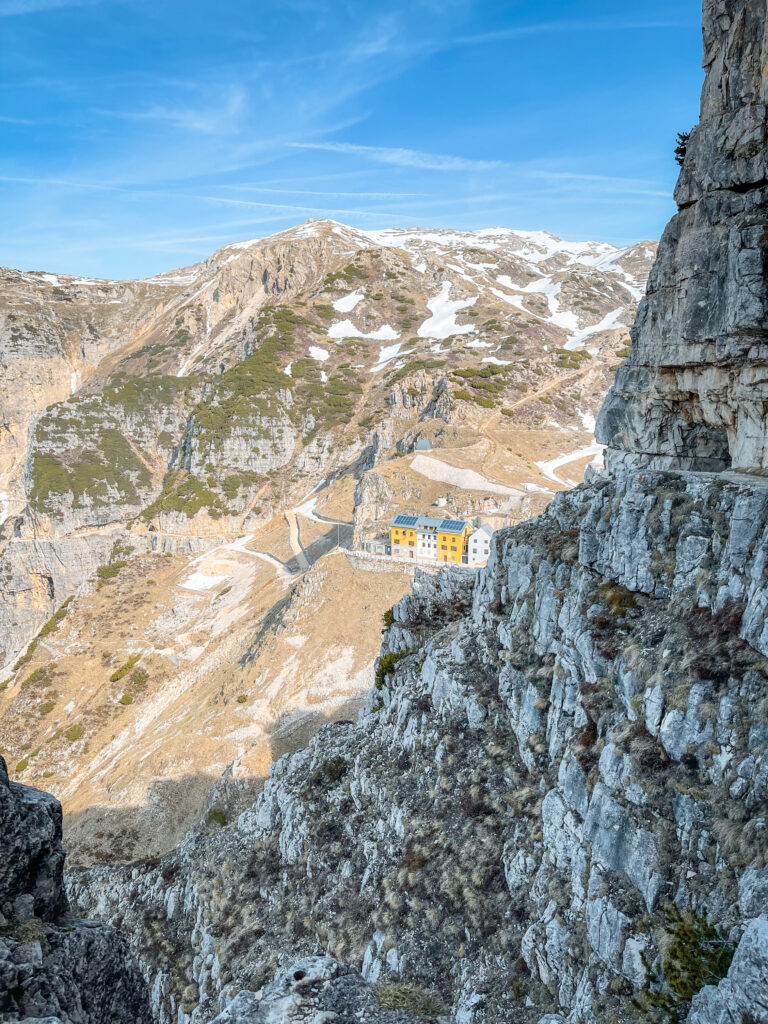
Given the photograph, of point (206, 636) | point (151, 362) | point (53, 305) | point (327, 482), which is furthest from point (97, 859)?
point (53, 305)

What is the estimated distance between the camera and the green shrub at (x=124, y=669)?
65625 millimetres

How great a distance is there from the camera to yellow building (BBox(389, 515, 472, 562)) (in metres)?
54.8

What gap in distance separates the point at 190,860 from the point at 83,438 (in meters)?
115

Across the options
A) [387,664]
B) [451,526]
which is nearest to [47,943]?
[387,664]

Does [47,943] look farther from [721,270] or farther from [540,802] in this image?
[721,270]

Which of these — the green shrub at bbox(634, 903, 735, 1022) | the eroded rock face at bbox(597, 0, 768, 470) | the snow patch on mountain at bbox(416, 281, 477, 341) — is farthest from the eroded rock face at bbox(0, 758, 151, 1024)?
the snow patch on mountain at bbox(416, 281, 477, 341)

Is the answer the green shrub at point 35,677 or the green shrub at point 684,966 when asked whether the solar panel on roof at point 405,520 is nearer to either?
the green shrub at point 35,677

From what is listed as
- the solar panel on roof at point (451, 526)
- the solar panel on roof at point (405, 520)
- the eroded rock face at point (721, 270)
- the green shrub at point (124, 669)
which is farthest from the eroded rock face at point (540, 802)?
the green shrub at point (124, 669)

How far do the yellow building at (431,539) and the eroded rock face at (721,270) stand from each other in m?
34.4

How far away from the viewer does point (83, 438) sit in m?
123

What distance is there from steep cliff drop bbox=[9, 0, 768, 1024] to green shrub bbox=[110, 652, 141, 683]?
41.9 metres

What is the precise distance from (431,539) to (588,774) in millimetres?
41655

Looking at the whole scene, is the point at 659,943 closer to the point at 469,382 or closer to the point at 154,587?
the point at 154,587

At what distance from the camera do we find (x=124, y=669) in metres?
66.4
